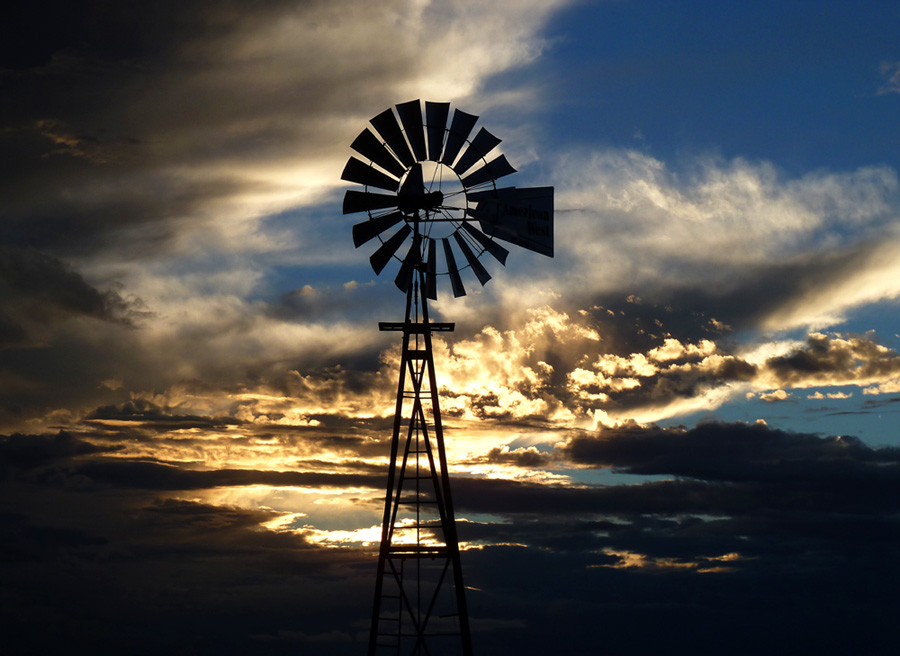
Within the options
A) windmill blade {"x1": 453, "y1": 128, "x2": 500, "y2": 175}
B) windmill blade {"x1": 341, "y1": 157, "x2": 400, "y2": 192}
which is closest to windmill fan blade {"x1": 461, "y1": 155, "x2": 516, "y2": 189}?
windmill blade {"x1": 453, "y1": 128, "x2": 500, "y2": 175}

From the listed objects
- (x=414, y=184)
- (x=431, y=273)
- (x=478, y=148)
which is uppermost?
(x=478, y=148)

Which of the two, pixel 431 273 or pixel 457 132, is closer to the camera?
pixel 457 132

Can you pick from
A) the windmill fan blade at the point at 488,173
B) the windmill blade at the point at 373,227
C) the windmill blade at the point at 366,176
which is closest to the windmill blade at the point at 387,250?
the windmill blade at the point at 373,227

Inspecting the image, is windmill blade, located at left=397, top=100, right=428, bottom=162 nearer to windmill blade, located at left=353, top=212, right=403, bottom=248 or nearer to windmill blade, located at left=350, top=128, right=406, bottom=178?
windmill blade, located at left=350, top=128, right=406, bottom=178

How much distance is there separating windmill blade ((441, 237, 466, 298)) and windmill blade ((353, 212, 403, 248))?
5.03ft

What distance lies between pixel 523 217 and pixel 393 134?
166 inches

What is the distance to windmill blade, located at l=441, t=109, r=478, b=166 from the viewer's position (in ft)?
69.0

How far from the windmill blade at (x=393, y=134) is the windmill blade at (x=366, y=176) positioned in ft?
2.26

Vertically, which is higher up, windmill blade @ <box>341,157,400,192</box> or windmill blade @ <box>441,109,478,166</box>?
windmill blade @ <box>441,109,478,166</box>

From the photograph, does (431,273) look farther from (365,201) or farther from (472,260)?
(365,201)

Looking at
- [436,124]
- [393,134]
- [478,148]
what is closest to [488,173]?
[478,148]

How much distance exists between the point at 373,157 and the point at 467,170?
261cm

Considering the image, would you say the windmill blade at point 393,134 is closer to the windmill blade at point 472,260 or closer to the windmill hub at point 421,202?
the windmill hub at point 421,202

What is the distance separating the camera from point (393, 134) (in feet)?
69.5
